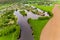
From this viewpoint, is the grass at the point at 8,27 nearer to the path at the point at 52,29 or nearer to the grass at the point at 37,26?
the grass at the point at 37,26

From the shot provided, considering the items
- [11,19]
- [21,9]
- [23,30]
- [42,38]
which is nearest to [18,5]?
[21,9]

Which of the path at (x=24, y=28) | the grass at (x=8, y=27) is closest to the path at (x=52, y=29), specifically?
the path at (x=24, y=28)

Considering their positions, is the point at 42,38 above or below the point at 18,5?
below

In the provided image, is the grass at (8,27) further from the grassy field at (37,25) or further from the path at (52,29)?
the path at (52,29)

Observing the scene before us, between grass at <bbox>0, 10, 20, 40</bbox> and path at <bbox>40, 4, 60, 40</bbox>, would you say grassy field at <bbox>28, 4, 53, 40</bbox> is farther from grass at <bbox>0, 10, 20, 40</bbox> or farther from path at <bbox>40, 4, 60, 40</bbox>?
grass at <bbox>0, 10, 20, 40</bbox>

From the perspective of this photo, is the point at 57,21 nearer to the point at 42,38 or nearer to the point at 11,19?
the point at 42,38

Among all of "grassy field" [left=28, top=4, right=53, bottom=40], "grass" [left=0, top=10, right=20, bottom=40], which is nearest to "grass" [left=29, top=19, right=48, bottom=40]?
"grassy field" [left=28, top=4, right=53, bottom=40]
